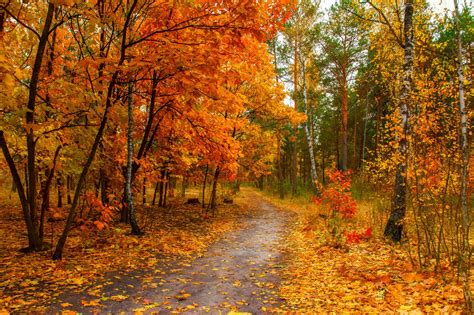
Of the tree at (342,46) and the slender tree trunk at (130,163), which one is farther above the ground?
the tree at (342,46)

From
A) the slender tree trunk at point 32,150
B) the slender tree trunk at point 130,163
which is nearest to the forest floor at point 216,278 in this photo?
the slender tree trunk at point 130,163

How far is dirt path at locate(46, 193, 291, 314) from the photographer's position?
14.5 feet

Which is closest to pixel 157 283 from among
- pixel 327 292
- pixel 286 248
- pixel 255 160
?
pixel 327 292

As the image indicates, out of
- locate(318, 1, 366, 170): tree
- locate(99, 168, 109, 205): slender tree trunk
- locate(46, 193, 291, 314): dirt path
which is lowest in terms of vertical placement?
locate(46, 193, 291, 314): dirt path

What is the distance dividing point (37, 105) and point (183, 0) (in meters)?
3.50

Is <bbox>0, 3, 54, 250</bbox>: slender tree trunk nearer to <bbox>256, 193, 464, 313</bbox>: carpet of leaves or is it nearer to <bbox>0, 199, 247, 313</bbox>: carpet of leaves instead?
<bbox>0, 199, 247, 313</bbox>: carpet of leaves

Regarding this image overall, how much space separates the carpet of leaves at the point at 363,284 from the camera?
4168mm

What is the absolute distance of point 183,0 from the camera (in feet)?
18.0

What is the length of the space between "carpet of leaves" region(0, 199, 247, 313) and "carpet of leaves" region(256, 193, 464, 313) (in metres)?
2.74

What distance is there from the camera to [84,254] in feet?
22.5

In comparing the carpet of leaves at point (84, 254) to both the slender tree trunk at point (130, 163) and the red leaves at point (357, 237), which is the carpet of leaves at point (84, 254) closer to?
the slender tree trunk at point (130, 163)

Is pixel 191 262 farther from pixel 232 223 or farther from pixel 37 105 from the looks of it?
pixel 232 223

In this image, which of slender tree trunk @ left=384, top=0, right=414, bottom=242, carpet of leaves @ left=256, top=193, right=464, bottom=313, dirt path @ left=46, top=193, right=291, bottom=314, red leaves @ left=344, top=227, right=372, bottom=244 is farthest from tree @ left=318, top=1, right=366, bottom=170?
dirt path @ left=46, top=193, right=291, bottom=314

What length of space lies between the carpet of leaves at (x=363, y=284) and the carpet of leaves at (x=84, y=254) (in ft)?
8.97
